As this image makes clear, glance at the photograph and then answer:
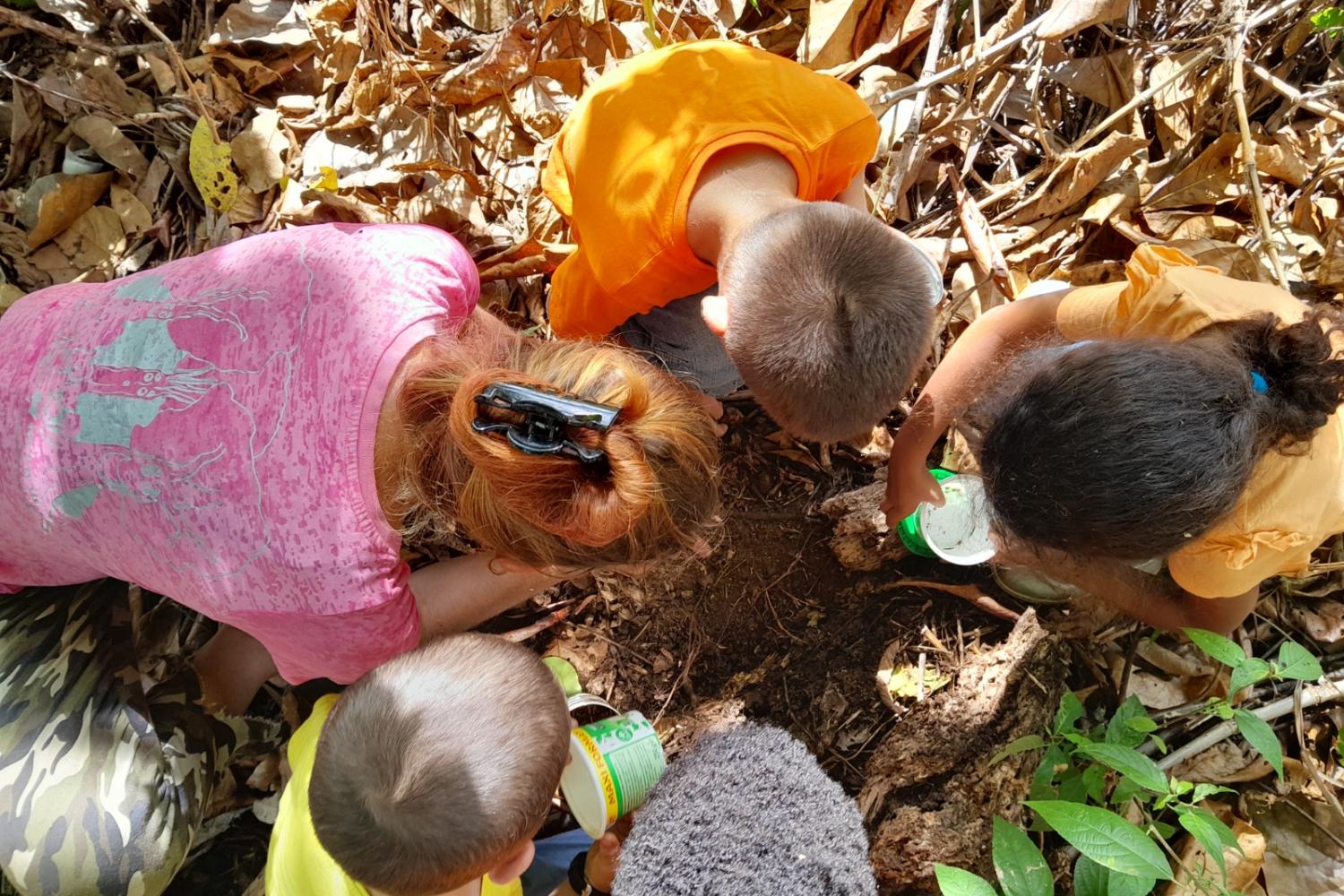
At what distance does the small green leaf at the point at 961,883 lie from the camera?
1.48 metres

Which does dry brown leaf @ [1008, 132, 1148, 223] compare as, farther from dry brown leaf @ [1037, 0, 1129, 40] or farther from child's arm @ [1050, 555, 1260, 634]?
child's arm @ [1050, 555, 1260, 634]

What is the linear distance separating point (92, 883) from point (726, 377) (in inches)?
71.0

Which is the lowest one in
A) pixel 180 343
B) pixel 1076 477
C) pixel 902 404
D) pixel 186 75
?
pixel 902 404

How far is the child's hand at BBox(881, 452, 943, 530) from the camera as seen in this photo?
194 centimetres

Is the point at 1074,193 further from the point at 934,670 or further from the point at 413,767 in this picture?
the point at 413,767

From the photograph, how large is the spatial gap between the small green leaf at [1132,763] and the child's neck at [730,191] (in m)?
1.30

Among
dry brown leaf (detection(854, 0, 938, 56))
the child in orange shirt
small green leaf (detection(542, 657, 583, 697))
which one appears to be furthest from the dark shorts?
dry brown leaf (detection(854, 0, 938, 56))

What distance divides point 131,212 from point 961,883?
2798mm

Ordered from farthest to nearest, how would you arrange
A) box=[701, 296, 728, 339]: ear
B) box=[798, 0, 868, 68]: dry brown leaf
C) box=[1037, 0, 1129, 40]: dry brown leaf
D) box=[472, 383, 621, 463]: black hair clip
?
box=[798, 0, 868, 68]: dry brown leaf < box=[1037, 0, 1129, 40]: dry brown leaf < box=[701, 296, 728, 339]: ear < box=[472, 383, 621, 463]: black hair clip

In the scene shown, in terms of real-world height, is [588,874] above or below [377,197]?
below

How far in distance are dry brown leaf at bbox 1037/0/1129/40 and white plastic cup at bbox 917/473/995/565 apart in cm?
122

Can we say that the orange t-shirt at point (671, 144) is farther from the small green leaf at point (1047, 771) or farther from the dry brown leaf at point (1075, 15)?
the small green leaf at point (1047, 771)

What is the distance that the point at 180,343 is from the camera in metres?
1.36

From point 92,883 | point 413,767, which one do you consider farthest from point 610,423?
point 92,883
